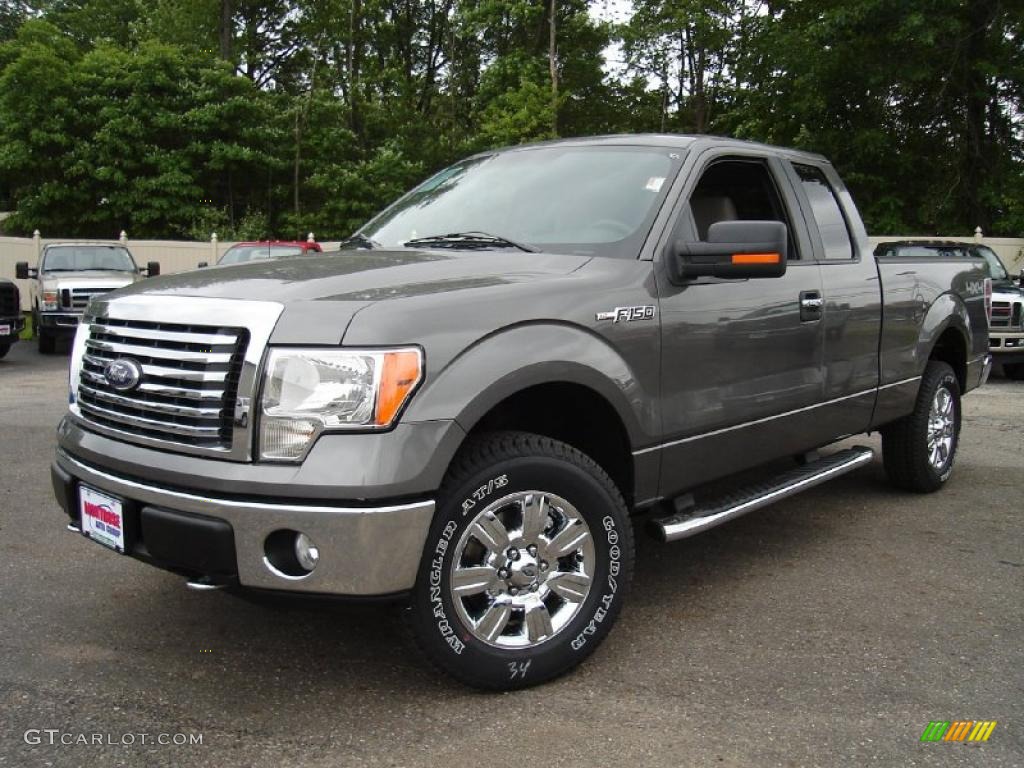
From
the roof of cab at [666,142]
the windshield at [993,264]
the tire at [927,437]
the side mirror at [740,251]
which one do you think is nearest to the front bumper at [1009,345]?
→ the windshield at [993,264]

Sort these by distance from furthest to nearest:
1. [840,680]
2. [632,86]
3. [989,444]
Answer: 1. [632,86]
2. [989,444]
3. [840,680]

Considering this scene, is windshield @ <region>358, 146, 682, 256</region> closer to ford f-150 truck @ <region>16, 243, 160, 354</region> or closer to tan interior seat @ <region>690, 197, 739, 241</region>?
tan interior seat @ <region>690, 197, 739, 241</region>

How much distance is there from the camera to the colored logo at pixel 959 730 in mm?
2740

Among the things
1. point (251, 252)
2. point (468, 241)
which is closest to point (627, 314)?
point (468, 241)

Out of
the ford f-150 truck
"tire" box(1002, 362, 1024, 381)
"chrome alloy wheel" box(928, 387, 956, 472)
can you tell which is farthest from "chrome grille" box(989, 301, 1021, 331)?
the ford f-150 truck

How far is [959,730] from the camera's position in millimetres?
2785

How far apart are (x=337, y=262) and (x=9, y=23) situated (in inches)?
1875

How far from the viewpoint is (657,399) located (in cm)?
341

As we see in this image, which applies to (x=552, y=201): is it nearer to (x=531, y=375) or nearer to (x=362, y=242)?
(x=362, y=242)

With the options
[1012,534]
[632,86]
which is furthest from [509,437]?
[632,86]

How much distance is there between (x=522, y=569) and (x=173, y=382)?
3.96ft

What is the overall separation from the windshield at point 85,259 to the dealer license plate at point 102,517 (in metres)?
13.4

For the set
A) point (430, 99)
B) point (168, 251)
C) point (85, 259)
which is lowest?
point (85, 259)

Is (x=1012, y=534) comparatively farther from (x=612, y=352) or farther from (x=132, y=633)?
(x=132, y=633)
